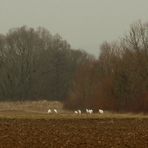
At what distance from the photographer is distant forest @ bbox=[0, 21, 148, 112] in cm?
5625

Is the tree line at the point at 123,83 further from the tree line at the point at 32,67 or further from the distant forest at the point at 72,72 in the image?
the tree line at the point at 32,67

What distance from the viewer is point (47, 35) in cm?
10088

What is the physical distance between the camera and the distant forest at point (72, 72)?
56250 mm

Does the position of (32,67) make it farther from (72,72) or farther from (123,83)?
(123,83)

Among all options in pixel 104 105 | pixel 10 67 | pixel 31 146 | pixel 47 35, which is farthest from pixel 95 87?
pixel 31 146

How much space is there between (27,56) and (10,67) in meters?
3.99

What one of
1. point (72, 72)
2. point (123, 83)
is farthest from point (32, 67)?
point (123, 83)

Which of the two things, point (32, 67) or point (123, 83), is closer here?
point (123, 83)

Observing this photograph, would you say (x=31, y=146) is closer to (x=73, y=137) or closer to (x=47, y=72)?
(x=73, y=137)

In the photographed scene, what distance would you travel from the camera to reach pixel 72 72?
301ft

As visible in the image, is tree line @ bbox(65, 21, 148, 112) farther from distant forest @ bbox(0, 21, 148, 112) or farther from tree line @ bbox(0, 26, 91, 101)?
tree line @ bbox(0, 26, 91, 101)

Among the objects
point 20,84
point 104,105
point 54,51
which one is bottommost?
point 104,105

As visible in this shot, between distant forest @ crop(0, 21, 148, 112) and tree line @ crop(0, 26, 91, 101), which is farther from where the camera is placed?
tree line @ crop(0, 26, 91, 101)

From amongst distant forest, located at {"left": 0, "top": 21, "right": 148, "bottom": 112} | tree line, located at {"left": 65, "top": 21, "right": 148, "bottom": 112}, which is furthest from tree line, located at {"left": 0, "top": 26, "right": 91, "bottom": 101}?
tree line, located at {"left": 65, "top": 21, "right": 148, "bottom": 112}
